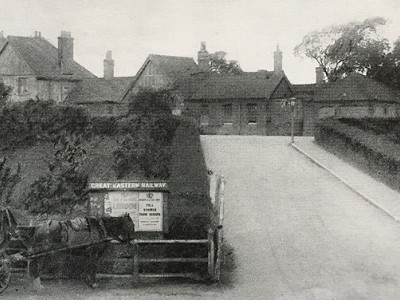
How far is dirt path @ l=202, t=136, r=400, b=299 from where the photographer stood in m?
14.5

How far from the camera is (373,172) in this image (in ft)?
91.5

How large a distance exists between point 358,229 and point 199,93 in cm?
3528

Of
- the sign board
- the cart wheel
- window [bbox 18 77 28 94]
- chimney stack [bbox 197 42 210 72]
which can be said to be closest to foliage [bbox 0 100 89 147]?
the sign board

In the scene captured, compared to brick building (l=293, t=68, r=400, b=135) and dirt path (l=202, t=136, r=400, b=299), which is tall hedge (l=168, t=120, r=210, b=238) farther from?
brick building (l=293, t=68, r=400, b=135)

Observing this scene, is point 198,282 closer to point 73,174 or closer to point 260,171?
point 73,174

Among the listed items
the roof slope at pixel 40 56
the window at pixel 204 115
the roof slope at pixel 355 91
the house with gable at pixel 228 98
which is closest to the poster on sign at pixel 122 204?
the house with gable at pixel 228 98

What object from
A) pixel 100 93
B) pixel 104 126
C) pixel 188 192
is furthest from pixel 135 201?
pixel 100 93

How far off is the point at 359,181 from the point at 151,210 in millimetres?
13531

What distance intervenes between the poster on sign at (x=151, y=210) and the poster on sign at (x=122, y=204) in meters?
0.14

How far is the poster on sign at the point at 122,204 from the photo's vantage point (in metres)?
15.6

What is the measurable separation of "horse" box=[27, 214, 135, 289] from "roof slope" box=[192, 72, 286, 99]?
39122mm

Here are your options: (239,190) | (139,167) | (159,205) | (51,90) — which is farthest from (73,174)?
(51,90)

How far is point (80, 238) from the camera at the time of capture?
1405 centimetres

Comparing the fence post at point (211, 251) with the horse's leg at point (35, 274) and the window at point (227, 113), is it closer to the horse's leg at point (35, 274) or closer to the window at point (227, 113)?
the horse's leg at point (35, 274)
